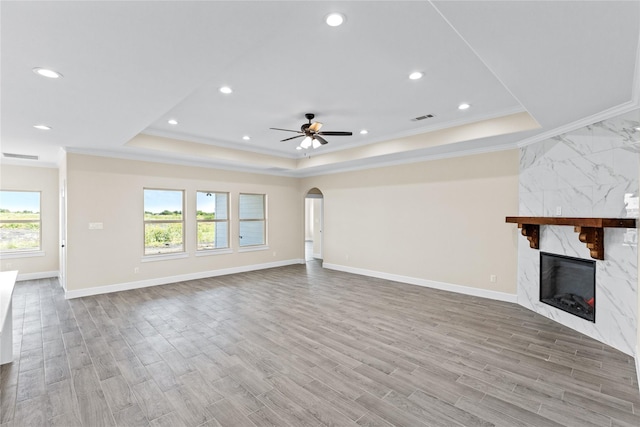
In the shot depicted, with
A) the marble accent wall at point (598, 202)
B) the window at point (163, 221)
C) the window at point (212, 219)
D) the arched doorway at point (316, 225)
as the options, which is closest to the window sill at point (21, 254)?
the window at point (163, 221)

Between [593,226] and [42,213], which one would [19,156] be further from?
[593,226]

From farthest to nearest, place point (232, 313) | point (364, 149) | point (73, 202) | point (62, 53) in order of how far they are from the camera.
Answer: point (364, 149) → point (73, 202) → point (232, 313) → point (62, 53)

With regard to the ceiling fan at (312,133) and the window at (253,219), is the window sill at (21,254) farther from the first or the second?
the ceiling fan at (312,133)

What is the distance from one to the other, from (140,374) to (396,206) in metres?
5.25

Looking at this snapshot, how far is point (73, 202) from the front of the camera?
5.20m

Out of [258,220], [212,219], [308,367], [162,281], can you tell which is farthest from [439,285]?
[162,281]

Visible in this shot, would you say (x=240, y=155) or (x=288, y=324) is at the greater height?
(x=240, y=155)

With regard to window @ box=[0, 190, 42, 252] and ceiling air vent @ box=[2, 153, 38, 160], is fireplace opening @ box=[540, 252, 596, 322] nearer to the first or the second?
ceiling air vent @ box=[2, 153, 38, 160]

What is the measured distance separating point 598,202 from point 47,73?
5.86m

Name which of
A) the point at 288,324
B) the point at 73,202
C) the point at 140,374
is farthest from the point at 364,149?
the point at 73,202

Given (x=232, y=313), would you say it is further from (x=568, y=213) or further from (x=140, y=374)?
(x=568, y=213)

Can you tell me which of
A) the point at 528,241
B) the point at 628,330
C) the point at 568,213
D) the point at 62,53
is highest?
the point at 62,53

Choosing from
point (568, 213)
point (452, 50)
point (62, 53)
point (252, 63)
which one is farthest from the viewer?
point (568, 213)

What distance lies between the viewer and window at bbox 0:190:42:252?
6.45 metres
